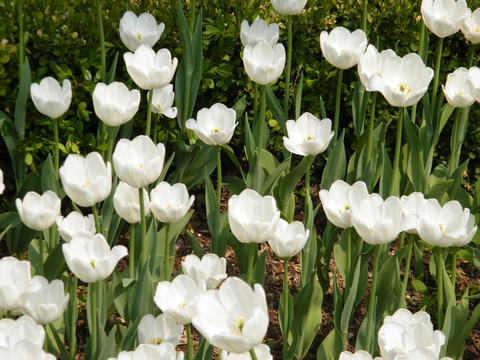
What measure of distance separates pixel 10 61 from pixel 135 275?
4.12ft

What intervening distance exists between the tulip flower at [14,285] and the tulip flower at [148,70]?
91cm

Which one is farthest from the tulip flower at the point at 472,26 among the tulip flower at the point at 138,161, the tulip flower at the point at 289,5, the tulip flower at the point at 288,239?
the tulip flower at the point at 138,161

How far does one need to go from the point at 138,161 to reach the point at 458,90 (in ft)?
4.80

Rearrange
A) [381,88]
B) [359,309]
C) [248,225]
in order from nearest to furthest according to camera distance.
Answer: [248,225]
[381,88]
[359,309]

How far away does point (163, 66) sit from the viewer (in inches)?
107

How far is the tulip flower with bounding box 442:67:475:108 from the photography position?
2.95m

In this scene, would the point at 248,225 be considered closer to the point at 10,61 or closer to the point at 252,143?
the point at 252,143

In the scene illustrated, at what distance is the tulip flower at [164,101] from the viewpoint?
3.14 m

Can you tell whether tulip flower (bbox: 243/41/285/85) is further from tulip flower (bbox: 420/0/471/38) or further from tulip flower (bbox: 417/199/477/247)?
tulip flower (bbox: 417/199/477/247)

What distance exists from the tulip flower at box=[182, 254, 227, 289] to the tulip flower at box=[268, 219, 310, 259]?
0.60 ft

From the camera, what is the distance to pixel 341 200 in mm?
2504

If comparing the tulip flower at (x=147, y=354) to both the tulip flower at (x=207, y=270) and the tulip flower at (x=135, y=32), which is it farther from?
the tulip flower at (x=135, y=32)

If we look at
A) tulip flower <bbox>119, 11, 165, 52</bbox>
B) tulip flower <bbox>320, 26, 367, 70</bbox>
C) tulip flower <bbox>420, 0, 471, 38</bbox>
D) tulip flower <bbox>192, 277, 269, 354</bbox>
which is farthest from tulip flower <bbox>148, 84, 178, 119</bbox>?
tulip flower <bbox>192, 277, 269, 354</bbox>

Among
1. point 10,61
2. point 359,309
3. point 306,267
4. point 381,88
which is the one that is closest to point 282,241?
point 306,267
